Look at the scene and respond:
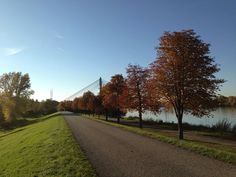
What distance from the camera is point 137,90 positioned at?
31.1 metres

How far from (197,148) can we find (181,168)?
3.62 metres

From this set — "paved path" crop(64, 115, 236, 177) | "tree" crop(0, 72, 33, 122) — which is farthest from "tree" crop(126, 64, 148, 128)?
"tree" crop(0, 72, 33, 122)

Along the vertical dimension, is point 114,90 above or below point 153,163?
above

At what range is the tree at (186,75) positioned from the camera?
17.8 m

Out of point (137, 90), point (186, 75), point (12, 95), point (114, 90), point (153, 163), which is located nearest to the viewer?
point (153, 163)

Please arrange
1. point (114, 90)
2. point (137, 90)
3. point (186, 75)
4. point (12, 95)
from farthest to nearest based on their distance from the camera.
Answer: point (12, 95), point (114, 90), point (137, 90), point (186, 75)

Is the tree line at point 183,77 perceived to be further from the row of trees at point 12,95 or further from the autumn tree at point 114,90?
the row of trees at point 12,95

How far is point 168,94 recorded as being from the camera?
61.6ft

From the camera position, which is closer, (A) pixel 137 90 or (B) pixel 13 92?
(A) pixel 137 90

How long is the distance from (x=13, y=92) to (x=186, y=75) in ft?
196

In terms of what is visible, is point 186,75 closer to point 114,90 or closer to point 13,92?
point 114,90

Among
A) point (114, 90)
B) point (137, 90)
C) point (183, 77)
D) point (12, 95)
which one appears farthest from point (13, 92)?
point (183, 77)

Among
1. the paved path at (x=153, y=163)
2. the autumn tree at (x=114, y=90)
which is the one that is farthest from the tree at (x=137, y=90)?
the paved path at (x=153, y=163)

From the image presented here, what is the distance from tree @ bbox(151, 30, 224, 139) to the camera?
1783 cm
